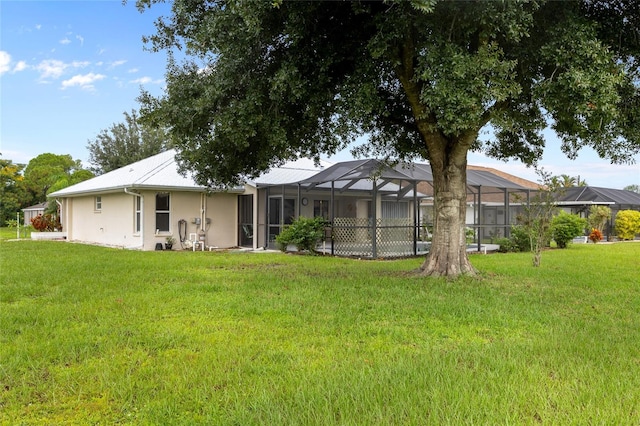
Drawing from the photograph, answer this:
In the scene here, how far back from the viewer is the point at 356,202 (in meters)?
21.1

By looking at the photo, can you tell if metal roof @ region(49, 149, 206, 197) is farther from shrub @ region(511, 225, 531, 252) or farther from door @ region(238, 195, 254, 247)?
shrub @ region(511, 225, 531, 252)

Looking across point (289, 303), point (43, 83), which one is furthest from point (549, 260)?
point (43, 83)

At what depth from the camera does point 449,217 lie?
32.2 feet

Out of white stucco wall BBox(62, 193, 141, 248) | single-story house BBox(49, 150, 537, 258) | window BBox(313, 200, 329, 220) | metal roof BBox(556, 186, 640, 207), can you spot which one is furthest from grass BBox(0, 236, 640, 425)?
metal roof BBox(556, 186, 640, 207)

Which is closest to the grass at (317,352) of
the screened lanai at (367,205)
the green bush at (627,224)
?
the screened lanai at (367,205)

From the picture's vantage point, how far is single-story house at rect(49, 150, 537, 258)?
15773 millimetres

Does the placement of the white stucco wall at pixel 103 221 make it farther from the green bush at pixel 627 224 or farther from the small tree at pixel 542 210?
the green bush at pixel 627 224

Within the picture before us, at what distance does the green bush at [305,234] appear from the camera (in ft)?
50.2

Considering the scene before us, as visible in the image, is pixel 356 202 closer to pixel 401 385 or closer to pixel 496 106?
pixel 496 106

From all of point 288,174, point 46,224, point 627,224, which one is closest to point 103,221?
point 288,174

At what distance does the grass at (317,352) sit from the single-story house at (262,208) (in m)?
6.89

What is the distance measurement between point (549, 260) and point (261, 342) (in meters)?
11.8

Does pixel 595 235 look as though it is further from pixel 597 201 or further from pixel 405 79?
pixel 405 79

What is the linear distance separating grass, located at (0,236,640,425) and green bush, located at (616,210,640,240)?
2021 centimetres
